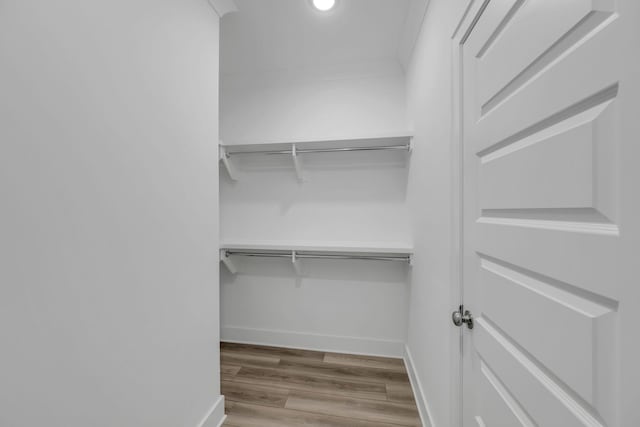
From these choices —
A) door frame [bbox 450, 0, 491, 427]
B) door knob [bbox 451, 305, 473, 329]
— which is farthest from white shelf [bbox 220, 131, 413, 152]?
door knob [bbox 451, 305, 473, 329]

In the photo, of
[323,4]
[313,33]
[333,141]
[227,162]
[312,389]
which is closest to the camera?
[323,4]

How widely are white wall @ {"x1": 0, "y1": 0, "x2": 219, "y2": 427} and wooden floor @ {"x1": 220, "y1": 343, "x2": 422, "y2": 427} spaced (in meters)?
0.46

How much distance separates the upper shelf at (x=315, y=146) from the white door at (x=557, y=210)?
109 cm

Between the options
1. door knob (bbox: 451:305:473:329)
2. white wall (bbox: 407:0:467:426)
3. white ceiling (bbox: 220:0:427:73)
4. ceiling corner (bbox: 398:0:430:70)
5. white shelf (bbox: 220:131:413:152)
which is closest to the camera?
door knob (bbox: 451:305:473:329)

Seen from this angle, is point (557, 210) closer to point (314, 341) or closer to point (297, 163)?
point (297, 163)

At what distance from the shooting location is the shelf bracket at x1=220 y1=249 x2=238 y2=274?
2221 millimetres

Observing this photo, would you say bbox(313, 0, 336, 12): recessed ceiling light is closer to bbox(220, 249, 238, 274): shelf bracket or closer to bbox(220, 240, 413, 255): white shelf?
bbox(220, 240, 413, 255): white shelf

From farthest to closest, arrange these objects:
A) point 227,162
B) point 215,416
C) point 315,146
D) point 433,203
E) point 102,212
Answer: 1. point 227,162
2. point 315,146
3. point 215,416
4. point 433,203
5. point 102,212

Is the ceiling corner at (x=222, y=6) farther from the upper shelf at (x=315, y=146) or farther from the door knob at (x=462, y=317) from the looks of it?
the door knob at (x=462, y=317)

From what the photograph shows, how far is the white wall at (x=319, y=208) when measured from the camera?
7.16ft

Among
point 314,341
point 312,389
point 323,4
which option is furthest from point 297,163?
point 312,389

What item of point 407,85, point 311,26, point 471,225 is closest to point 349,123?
point 407,85

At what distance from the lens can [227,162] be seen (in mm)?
2225

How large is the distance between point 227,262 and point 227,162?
2.85 feet
